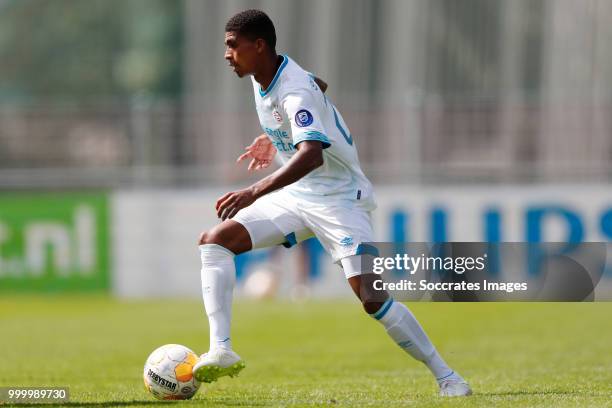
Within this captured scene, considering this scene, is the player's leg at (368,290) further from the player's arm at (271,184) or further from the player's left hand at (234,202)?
the player's left hand at (234,202)

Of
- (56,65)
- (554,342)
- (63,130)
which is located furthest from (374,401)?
(56,65)

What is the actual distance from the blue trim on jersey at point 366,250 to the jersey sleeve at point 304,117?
0.60 meters

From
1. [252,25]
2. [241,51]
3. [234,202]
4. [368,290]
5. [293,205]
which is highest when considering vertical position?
[252,25]

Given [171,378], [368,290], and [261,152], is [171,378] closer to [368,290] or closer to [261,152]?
[368,290]

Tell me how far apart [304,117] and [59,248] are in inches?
498

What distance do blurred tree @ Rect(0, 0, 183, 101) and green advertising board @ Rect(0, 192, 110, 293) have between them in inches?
615

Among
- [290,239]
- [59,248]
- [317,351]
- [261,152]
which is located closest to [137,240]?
[59,248]

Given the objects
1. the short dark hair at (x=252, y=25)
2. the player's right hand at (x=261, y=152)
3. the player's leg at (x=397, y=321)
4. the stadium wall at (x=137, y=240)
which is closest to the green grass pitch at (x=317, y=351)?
the player's leg at (x=397, y=321)

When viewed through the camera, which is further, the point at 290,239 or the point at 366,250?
the point at 290,239

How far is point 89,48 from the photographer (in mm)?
35875

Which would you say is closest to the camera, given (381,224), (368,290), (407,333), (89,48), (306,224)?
(368,290)

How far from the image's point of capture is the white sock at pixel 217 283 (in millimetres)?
6957

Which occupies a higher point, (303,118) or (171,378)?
(303,118)

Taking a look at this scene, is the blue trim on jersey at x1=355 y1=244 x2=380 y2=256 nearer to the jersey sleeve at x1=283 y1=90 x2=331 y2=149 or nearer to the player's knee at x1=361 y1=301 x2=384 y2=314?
the player's knee at x1=361 y1=301 x2=384 y2=314
